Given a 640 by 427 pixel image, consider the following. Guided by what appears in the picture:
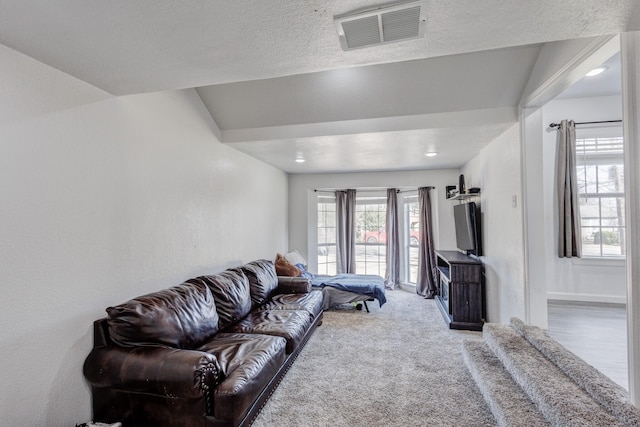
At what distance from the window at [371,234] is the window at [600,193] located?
9.94ft

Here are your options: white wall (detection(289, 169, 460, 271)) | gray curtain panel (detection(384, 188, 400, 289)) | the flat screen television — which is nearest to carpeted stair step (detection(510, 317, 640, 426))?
the flat screen television

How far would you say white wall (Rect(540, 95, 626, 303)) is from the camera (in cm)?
405

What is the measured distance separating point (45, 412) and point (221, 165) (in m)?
2.50

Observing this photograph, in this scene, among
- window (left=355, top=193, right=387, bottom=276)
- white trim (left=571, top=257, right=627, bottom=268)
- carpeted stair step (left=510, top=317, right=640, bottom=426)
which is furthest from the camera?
window (left=355, top=193, right=387, bottom=276)

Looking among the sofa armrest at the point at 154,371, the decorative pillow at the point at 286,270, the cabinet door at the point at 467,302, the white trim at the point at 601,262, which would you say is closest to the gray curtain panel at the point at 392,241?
the cabinet door at the point at 467,302

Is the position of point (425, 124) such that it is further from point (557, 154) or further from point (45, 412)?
point (45, 412)

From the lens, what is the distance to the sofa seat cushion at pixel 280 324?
2.50 meters

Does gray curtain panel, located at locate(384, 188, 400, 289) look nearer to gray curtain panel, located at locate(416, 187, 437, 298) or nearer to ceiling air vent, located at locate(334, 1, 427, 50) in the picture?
gray curtain panel, located at locate(416, 187, 437, 298)

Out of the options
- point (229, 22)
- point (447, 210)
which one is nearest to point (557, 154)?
point (447, 210)

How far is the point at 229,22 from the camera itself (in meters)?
1.26

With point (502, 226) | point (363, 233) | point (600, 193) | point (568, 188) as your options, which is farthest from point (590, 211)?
point (363, 233)

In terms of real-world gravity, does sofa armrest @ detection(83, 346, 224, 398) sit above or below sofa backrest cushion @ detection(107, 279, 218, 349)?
below

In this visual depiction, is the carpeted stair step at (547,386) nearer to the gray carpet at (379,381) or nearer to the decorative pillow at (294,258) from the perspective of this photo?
the gray carpet at (379,381)

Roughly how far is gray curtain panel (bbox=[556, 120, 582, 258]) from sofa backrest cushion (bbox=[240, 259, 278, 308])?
4.10 metres
